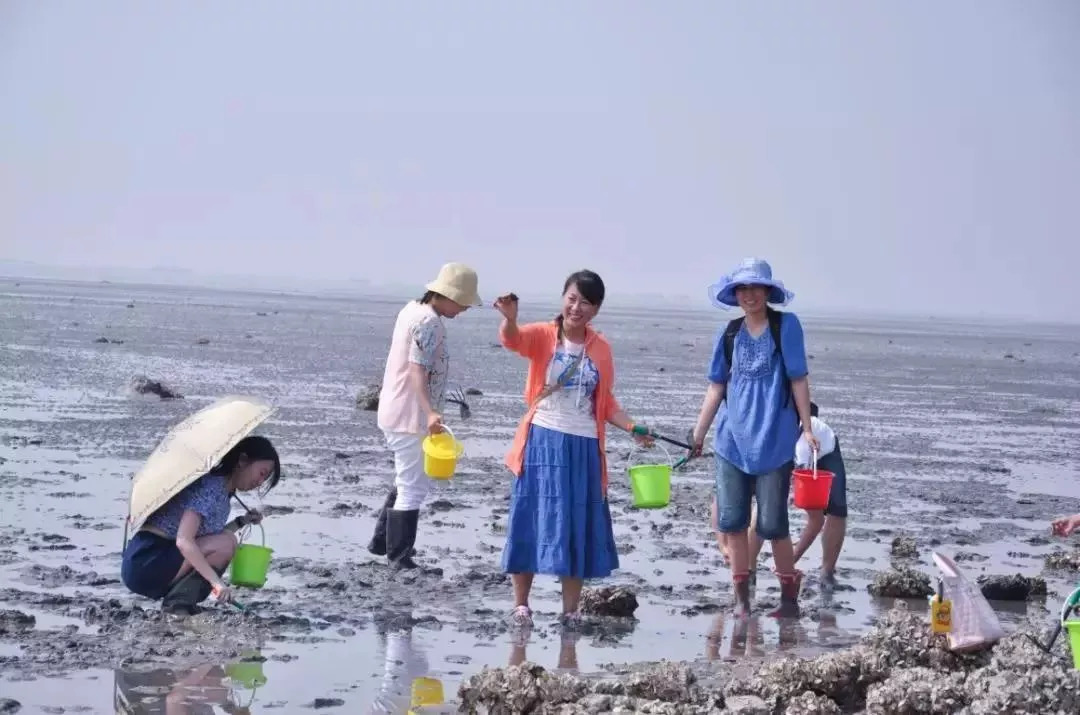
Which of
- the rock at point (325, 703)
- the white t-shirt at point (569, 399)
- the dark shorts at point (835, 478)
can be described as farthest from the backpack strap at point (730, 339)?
the rock at point (325, 703)

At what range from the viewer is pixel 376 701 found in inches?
237

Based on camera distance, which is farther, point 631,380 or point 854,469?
point 631,380

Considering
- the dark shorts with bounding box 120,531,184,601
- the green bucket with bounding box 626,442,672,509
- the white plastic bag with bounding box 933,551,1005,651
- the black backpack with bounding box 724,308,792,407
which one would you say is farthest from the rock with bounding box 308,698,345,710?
the black backpack with bounding box 724,308,792,407

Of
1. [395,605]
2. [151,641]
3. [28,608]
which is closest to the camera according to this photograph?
[151,641]

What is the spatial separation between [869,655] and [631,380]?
17951 mm

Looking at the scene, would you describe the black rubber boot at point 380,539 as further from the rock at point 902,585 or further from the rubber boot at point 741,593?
the rock at point 902,585

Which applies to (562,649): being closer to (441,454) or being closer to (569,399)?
(569,399)

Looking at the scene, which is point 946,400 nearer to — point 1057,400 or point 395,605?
→ point 1057,400

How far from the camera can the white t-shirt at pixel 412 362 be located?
8.65 metres

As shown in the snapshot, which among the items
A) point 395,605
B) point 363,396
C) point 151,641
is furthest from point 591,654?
point 363,396

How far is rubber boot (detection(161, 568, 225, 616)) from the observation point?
23.2 ft

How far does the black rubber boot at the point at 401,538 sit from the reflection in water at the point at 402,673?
1159 millimetres

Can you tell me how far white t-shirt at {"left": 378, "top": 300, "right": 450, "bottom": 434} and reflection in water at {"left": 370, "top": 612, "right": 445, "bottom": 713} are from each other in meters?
1.54

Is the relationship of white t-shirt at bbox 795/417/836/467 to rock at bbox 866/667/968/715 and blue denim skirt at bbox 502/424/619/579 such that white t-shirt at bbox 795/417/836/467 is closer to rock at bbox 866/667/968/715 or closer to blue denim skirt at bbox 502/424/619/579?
blue denim skirt at bbox 502/424/619/579
